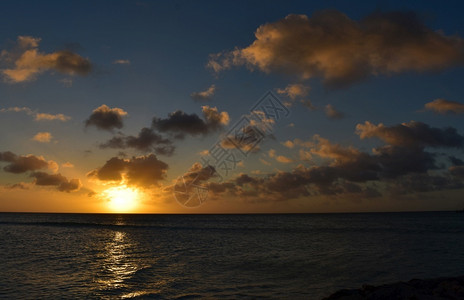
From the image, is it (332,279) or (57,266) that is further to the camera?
(57,266)

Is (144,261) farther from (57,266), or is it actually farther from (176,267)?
(57,266)

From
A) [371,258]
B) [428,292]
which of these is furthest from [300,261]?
[428,292]

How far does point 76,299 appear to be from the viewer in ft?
60.3

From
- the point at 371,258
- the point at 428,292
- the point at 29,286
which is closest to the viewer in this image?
the point at 428,292

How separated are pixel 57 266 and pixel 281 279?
19782 millimetres

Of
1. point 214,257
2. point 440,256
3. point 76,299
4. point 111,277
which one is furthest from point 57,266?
point 440,256

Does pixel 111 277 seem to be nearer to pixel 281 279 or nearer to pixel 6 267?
pixel 6 267

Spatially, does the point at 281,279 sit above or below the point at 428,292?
below

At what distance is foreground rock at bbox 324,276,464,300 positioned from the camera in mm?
12438

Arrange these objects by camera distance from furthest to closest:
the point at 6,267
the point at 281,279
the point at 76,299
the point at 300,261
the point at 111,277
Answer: the point at 300,261 < the point at 6,267 < the point at 111,277 < the point at 281,279 < the point at 76,299

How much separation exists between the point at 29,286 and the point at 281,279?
54.7ft

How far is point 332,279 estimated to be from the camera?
23.5 metres

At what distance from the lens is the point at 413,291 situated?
12.7 m

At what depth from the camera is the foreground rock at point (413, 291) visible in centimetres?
1244
